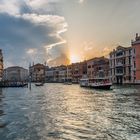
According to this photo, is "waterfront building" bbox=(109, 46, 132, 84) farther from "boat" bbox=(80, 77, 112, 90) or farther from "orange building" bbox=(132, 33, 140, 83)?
"boat" bbox=(80, 77, 112, 90)

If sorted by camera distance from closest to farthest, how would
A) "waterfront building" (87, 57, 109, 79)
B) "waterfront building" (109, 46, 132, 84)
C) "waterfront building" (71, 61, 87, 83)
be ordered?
"waterfront building" (109, 46, 132, 84) < "waterfront building" (87, 57, 109, 79) < "waterfront building" (71, 61, 87, 83)

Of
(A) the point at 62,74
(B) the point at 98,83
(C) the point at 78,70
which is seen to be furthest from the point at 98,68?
(B) the point at 98,83

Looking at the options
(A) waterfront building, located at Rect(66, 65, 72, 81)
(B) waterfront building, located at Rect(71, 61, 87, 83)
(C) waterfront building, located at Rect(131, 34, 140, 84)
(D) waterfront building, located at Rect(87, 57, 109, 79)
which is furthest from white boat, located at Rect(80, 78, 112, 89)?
(A) waterfront building, located at Rect(66, 65, 72, 81)

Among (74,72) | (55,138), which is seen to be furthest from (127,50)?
(55,138)

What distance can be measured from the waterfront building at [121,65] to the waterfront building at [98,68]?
9.76m

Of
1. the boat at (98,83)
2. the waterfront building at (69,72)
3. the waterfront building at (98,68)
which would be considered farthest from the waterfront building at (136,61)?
the waterfront building at (69,72)

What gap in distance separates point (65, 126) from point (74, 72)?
141157 mm

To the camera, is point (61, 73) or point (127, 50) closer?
point (127, 50)

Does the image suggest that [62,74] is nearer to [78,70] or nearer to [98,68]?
[78,70]

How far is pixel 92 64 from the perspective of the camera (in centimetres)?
13325

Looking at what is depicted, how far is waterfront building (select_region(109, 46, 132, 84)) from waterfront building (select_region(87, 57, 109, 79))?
9.76m

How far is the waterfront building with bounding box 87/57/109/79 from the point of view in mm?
118400

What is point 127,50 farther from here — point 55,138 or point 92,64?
point 55,138

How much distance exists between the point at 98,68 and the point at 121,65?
27126 millimetres
